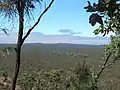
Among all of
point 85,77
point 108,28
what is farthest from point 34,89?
point 108,28

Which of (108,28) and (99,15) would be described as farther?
(108,28)

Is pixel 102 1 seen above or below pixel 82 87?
above

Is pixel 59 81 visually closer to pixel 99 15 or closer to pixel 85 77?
pixel 85 77

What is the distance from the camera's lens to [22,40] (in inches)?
570

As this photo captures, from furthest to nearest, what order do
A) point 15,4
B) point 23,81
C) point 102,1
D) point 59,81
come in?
point 23,81
point 59,81
point 15,4
point 102,1

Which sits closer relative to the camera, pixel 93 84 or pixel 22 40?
pixel 22 40

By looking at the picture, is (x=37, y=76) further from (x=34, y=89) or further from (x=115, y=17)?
(x=115, y=17)

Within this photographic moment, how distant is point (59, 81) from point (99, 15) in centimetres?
2358

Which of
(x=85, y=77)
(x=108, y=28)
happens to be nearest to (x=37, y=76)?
(x=85, y=77)

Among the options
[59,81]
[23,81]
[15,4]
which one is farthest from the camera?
[23,81]

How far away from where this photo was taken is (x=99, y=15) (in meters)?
3.59

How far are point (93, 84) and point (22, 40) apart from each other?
9180 millimetres

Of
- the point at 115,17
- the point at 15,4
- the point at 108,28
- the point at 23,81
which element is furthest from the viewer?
A: the point at 23,81

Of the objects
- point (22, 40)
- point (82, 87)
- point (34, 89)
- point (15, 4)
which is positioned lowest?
point (34, 89)
